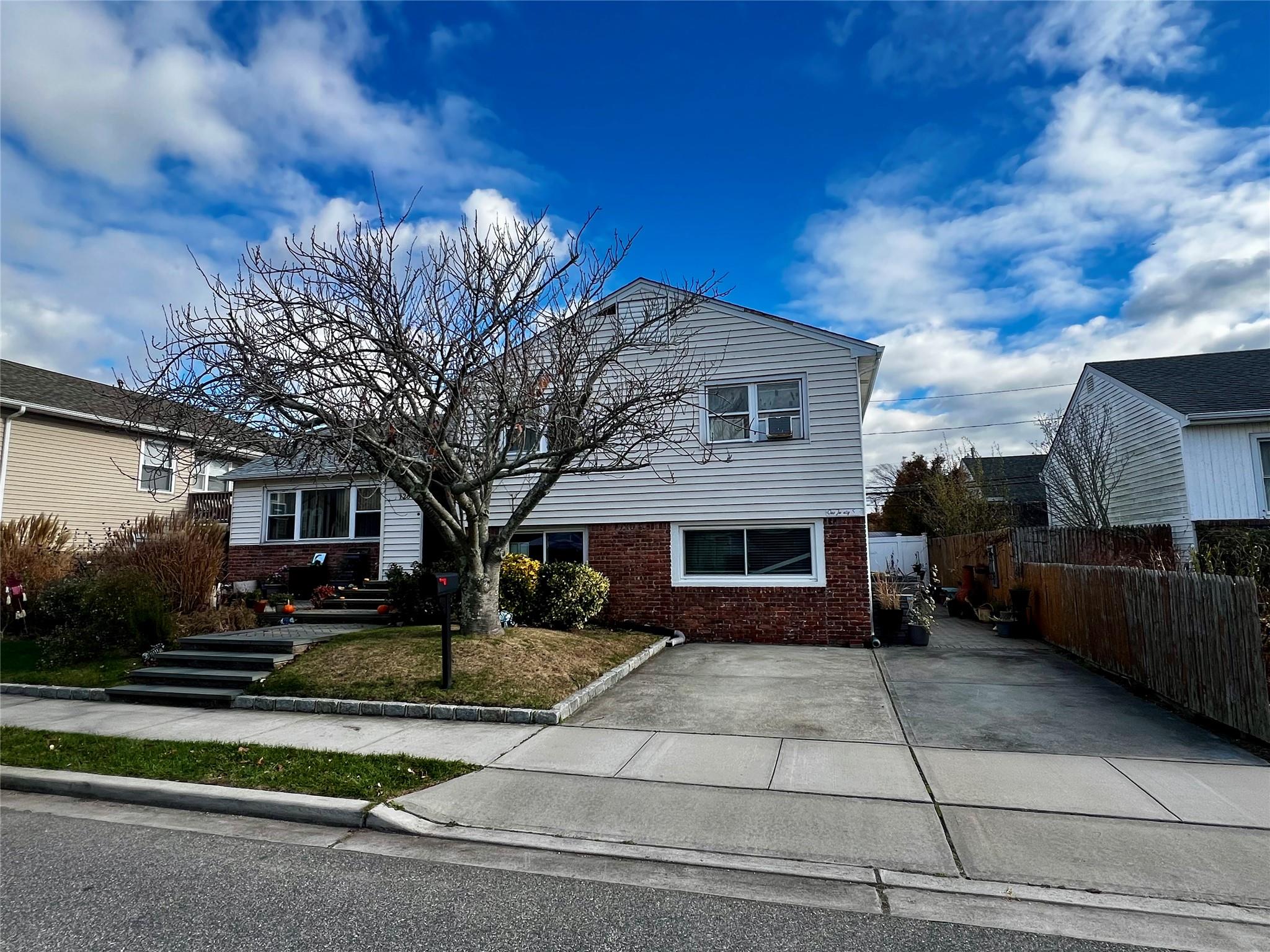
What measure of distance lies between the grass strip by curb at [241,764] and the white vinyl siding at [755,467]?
7410mm

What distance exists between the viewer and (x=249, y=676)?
906 centimetres

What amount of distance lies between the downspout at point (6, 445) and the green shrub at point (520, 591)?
14.1 metres

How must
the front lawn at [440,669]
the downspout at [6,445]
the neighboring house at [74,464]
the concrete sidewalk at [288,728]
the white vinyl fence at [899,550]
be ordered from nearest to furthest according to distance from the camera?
the concrete sidewalk at [288,728] < the front lawn at [440,669] < the downspout at [6,445] < the neighboring house at [74,464] < the white vinyl fence at [899,550]

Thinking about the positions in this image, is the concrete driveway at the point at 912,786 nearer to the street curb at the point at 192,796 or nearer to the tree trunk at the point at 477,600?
the street curb at the point at 192,796

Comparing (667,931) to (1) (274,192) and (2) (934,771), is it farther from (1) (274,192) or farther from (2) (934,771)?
(1) (274,192)

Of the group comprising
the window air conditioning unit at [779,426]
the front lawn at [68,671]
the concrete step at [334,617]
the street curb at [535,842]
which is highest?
the window air conditioning unit at [779,426]

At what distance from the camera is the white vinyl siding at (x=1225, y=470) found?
1471 centimetres

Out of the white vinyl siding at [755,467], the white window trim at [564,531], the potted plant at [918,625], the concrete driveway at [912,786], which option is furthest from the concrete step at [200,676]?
the potted plant at [918,625]

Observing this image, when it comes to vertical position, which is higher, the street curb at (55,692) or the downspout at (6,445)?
the downspout at (6,445)

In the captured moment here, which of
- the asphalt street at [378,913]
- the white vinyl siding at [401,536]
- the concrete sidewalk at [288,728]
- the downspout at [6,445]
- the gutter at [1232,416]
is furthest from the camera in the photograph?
the downspout at [6,445]

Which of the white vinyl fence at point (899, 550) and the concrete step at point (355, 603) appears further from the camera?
the white vinyl fence at point (899, 550)

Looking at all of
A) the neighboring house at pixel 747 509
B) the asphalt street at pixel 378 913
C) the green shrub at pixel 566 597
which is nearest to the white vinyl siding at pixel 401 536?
the neighboring house at pixel 747 509

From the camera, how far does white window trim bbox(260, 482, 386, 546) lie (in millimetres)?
17000

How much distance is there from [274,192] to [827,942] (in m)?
10.2
